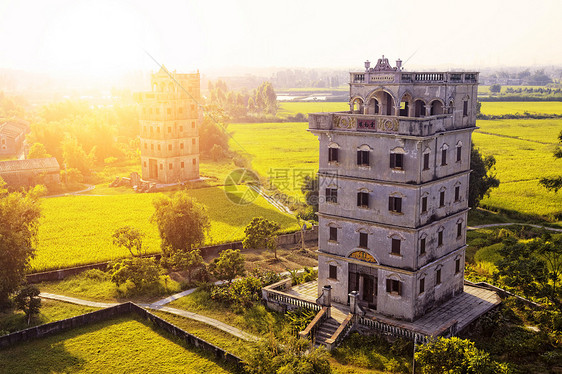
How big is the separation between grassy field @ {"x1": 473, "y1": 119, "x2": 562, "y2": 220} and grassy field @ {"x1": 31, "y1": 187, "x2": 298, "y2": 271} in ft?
106

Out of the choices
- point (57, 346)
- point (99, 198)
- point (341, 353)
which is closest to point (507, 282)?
point (341, 353)

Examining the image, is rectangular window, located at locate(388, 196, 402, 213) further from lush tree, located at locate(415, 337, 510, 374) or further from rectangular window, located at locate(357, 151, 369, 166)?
lush tree, located at locate(415, 337, 510, 374)

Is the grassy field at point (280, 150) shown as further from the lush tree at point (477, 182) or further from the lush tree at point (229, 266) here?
the lush tree at point (229, 266)

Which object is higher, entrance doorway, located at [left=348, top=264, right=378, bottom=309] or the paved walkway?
entrance doorway, located at [left=348, top=264, right=378, bottom=309]

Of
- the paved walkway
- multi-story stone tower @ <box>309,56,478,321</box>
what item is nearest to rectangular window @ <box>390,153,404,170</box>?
multi-story stone tower @ <box>309,56,478,321</box>

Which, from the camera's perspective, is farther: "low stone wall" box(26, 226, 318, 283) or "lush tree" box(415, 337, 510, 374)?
"low stone wall" box(26, 226, 318, 283)

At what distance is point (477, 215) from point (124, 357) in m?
47.9

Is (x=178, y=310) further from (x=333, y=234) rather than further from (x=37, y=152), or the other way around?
(x=37, y=152)

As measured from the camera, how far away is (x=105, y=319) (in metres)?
38.2

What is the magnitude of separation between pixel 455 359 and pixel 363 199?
1232 cm

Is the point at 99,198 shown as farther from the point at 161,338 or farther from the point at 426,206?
the point at 426,206

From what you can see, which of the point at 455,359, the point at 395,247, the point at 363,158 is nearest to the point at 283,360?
the point at 455,359

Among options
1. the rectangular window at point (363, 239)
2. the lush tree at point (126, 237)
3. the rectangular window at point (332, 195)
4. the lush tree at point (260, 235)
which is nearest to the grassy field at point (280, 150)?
the lush tree at point (260, 235)

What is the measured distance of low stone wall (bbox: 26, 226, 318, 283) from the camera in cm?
4497
